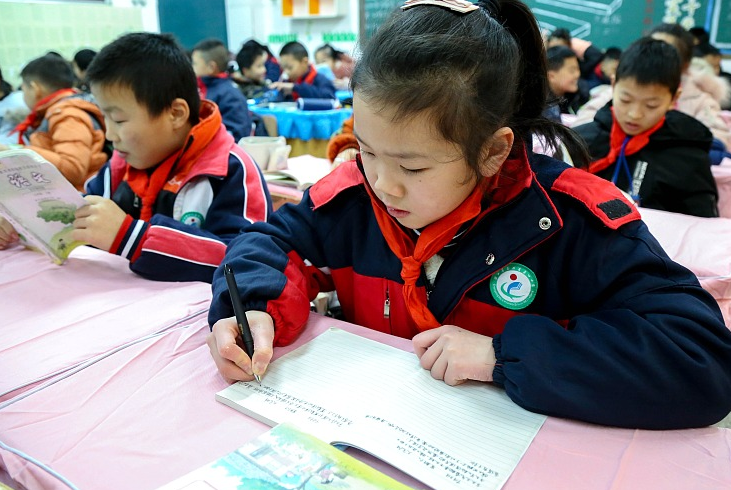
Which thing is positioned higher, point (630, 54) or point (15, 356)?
point (630, 54)

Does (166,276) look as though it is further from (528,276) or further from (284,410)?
(528,276)

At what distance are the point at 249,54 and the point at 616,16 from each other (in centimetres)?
363

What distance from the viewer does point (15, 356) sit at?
2.40ft

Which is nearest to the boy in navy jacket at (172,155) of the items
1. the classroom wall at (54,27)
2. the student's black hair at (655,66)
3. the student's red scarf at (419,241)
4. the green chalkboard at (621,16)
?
the student's red scarf at (419,241)

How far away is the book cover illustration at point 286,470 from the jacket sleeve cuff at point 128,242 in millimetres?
637

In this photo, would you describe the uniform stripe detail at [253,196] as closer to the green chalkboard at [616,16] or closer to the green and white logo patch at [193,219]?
the green and white logo patch at [193,219]

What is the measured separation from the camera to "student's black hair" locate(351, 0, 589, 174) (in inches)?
25.8

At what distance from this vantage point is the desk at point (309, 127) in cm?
375

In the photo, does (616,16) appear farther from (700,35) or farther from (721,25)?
(700,35)

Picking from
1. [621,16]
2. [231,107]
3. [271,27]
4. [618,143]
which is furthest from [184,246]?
[271,27]

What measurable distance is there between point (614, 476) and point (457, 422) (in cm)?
15

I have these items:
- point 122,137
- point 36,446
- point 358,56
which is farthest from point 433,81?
point 122,137

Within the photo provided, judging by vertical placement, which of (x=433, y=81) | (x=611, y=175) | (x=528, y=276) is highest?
(x=433, y=81)

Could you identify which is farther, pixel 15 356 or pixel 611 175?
pixel 611 175
